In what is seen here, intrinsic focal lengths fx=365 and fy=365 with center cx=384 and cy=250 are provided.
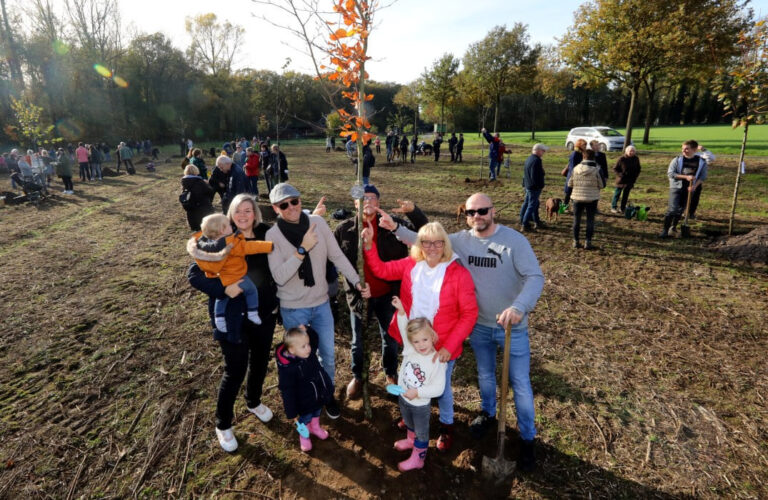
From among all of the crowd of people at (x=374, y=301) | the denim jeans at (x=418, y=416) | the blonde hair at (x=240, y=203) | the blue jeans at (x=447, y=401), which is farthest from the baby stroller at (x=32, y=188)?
the blue jeans at (x=447, y=401)

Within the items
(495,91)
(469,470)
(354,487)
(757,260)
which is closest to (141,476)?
(354,487)

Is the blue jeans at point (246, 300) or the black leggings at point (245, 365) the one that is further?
the black leggings at point (245, 365)

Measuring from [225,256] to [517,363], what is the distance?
2.62m

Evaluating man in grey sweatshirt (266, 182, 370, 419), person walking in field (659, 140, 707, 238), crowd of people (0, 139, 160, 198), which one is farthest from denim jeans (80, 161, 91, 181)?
person walking in field (659, 140, 707, 238)

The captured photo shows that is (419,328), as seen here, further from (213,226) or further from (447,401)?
(213,226)

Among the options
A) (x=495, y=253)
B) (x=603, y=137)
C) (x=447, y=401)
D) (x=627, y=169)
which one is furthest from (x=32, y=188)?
(x=603, y=137)

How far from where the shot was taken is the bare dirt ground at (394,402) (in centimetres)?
316

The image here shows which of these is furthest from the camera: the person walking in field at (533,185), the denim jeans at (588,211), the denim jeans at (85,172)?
the denim jeans at (85,172)

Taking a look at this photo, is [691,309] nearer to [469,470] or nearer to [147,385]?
[469,470]

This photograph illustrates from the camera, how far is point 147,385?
174 inches

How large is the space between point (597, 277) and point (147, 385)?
7480 millimetres

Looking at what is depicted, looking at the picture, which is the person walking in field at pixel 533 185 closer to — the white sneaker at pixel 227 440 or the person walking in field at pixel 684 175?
the person walking in field at pixel 684 175

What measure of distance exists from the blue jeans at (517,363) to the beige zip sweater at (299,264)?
131 centimetres

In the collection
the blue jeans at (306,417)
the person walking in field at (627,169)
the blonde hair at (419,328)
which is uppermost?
the person walking in field at (627,169)
